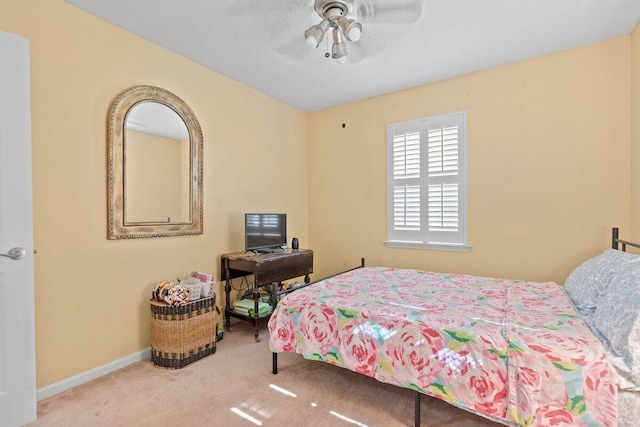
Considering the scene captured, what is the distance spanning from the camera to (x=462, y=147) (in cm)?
325

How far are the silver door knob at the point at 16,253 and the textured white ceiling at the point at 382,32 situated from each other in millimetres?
1713

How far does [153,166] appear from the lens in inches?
106

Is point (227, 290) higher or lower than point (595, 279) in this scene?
lower

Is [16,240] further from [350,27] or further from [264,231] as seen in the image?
[350,27]

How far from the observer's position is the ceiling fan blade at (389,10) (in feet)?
6.91

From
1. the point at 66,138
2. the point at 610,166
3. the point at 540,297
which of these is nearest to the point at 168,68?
the point at 66,138

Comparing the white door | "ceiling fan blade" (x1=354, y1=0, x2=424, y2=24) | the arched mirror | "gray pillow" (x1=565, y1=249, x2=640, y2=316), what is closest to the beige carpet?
the white door

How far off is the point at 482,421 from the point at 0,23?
3.71 m

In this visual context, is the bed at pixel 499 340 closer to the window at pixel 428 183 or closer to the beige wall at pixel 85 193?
the window at pixel 428 183

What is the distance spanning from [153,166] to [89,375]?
1652mm

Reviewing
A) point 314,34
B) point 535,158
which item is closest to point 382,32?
point 314,34

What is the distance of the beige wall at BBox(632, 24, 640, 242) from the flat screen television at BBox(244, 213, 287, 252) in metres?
3.11

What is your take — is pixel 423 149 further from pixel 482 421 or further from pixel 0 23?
pixel 0 23

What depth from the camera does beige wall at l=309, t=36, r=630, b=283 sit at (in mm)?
2621
